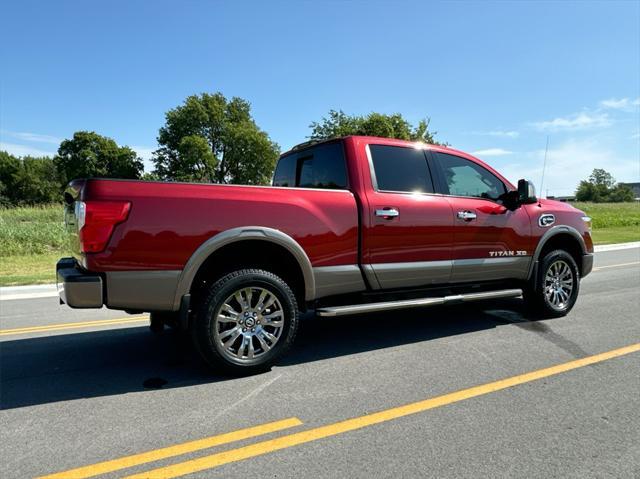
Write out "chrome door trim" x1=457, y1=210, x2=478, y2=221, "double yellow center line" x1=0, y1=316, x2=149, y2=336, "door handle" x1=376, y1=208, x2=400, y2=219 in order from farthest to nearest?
"double yellow center line" x1=0, y1=316, x2=149, y2=336
"chrome door trim" x1=457, y1=210, x2=478, y2=221
"door handle" x1=376, y1=208, x2=400, y2=219

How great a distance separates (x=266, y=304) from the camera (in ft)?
13.0

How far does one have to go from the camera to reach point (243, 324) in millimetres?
3885

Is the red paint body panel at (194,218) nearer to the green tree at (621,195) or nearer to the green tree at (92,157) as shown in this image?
Result: the green tree at (92,157)

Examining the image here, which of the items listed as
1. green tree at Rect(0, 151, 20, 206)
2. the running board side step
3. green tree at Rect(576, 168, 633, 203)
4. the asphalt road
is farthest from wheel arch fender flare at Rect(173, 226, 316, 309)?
green tree at Rect(576, 168, 633, 203)

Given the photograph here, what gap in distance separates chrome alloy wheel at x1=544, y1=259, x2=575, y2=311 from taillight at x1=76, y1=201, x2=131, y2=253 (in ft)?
16.1

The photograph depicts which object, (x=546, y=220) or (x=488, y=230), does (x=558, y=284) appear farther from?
(x=488, y=230)

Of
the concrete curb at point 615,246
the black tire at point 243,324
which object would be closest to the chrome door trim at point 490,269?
the black tire at point 243,324

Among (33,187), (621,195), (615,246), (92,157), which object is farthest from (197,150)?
(621,195)

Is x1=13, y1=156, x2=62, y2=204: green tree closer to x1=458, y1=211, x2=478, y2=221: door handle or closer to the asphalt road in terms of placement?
the asphalt road

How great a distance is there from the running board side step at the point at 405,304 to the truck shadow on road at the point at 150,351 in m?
0.47

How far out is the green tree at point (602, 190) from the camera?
420ft

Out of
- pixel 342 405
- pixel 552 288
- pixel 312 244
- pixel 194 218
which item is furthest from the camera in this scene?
pixel 552 288

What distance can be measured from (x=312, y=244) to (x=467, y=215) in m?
1.93

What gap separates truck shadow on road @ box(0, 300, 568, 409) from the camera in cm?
373
